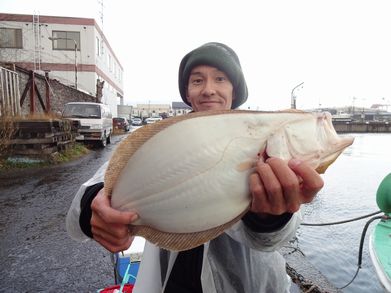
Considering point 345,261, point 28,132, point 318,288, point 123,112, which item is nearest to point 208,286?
point 318,288

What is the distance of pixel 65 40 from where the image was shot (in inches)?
1292

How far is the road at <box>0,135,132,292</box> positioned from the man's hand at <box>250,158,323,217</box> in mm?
2964

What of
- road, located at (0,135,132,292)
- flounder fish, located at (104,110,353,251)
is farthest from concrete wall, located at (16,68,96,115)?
flounder fish, located at (104,110,353,251)

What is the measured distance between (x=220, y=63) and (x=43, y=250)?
3.85 meters

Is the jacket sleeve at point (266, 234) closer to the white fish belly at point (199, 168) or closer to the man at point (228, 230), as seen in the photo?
the man at point (228, 230)

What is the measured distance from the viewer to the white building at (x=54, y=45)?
104ft

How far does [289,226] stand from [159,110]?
107572 mm

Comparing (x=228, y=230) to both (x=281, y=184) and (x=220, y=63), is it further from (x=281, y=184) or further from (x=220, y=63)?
(x=220, y=63)

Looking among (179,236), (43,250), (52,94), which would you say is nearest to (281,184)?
(179,236)

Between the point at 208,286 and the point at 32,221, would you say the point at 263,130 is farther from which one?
the point at 32,221

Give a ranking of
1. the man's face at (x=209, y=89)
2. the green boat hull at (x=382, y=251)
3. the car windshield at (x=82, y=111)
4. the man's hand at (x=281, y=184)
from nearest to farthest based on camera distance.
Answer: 1. the man's hand at (x=281, y=184)
2. the man's face at (x=209, y=89)
3. the green boat hull at (x=382, y=251)
4. the car windshield at (x=82, y=111)

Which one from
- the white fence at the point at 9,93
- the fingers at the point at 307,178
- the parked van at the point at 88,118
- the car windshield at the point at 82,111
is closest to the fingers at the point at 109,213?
the fingers at the point at 307,178

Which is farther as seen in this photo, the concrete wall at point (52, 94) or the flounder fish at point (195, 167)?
the concrete wall at point (52, 94)

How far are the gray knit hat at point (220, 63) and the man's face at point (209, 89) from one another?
0.12 ft
